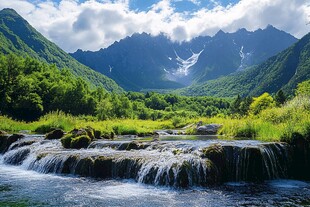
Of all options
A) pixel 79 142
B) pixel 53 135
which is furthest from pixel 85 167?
pixel 53 135

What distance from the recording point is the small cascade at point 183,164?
14.2 meters

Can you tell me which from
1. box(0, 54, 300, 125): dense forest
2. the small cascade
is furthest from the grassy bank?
box(0, 54, 300, 125): dense forest

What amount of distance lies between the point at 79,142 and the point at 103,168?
6.00 m

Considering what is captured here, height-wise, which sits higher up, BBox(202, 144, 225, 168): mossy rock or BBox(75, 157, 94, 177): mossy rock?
BBox(202, 144, 225, 168): mossy rock

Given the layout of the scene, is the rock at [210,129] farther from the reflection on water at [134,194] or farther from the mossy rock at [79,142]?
the reflection on water at [134,194]

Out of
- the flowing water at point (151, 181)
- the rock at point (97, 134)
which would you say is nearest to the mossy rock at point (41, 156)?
the flowing water at point (151, 181)

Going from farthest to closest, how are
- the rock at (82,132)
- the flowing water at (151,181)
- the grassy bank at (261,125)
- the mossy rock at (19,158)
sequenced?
the rock at (82,132) < the mossy rock at (19,158) < the grassy bank at (261,125) < the flowing water at (151,181)

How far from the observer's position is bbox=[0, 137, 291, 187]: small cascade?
14.2m

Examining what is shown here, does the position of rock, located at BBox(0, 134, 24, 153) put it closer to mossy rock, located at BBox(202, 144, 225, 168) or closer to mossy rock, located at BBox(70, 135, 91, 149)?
mossy rock, located at BBox(70, 135, 91, 149)

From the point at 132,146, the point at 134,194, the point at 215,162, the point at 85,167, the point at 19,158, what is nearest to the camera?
the point at 134,194

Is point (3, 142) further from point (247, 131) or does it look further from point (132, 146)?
point (247, 131)

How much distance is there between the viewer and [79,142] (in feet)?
69.8

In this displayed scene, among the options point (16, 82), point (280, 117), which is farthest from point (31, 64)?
point (280, 117)

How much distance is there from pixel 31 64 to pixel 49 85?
1598 cm
